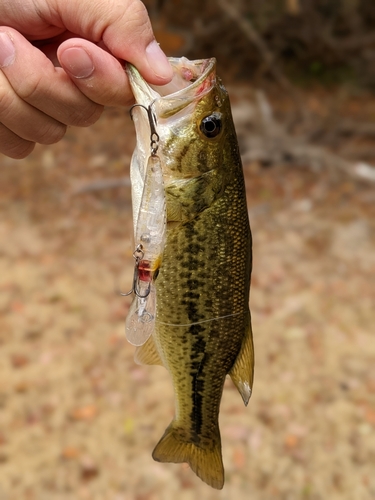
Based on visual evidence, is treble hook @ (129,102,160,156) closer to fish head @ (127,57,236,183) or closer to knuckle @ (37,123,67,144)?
fish head @ (127,57,236,183)

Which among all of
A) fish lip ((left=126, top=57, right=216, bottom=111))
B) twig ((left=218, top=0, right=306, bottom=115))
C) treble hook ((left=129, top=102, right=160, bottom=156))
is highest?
twig ((left=218, top=0, right=306, bottom=115))

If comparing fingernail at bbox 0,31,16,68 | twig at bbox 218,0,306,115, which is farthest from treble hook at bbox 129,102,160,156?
twig at bbox 218,0,306,115

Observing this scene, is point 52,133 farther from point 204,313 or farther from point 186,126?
point 204,313

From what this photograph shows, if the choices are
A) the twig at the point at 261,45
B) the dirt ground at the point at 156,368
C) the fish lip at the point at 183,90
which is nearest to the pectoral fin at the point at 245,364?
the fish lip at the point at 183,90

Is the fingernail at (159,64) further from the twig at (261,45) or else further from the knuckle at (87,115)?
the twig at (261,45)

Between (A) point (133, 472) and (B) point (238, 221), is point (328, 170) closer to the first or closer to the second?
(A) point (133, 472)

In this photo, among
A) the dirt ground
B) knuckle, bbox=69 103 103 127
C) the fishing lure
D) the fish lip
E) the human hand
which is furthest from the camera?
the dirt ground

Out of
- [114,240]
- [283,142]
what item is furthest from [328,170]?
[114,240]
